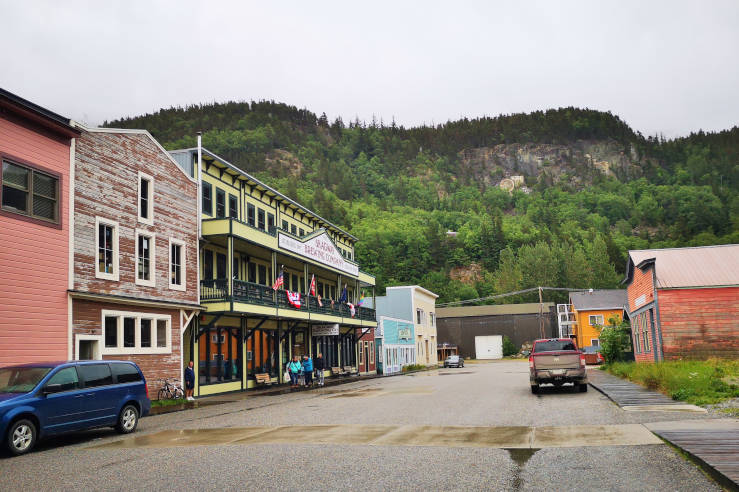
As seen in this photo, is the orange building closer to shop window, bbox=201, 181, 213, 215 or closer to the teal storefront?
the teal storefront

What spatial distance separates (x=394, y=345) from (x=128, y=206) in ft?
122

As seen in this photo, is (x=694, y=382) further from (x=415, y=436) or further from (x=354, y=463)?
(x=354, y=463)

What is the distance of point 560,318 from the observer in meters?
89.3

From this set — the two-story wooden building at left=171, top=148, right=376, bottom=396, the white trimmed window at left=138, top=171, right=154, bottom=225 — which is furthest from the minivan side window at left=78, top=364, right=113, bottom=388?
the two-story wooden building at left=171, top=148, right=376, bottom=396

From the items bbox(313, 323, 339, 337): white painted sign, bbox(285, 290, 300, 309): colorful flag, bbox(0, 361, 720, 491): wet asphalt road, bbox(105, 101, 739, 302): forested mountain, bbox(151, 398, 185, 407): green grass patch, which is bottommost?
bbox(151, 398, 185, 407): green grass patch

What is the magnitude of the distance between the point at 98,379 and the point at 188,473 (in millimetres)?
5855

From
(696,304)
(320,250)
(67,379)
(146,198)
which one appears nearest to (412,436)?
(67,379)

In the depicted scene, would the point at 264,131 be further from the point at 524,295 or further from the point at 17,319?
the point at 17,319

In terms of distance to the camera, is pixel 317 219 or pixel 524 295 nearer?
pixel 317 219

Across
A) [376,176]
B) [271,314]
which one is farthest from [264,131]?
[271,314]

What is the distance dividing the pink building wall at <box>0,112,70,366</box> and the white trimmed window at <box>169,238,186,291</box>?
18.9 ft

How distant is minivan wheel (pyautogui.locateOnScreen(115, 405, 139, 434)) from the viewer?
13977mm

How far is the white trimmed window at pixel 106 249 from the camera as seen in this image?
804 inches

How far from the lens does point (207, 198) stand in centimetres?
2859
